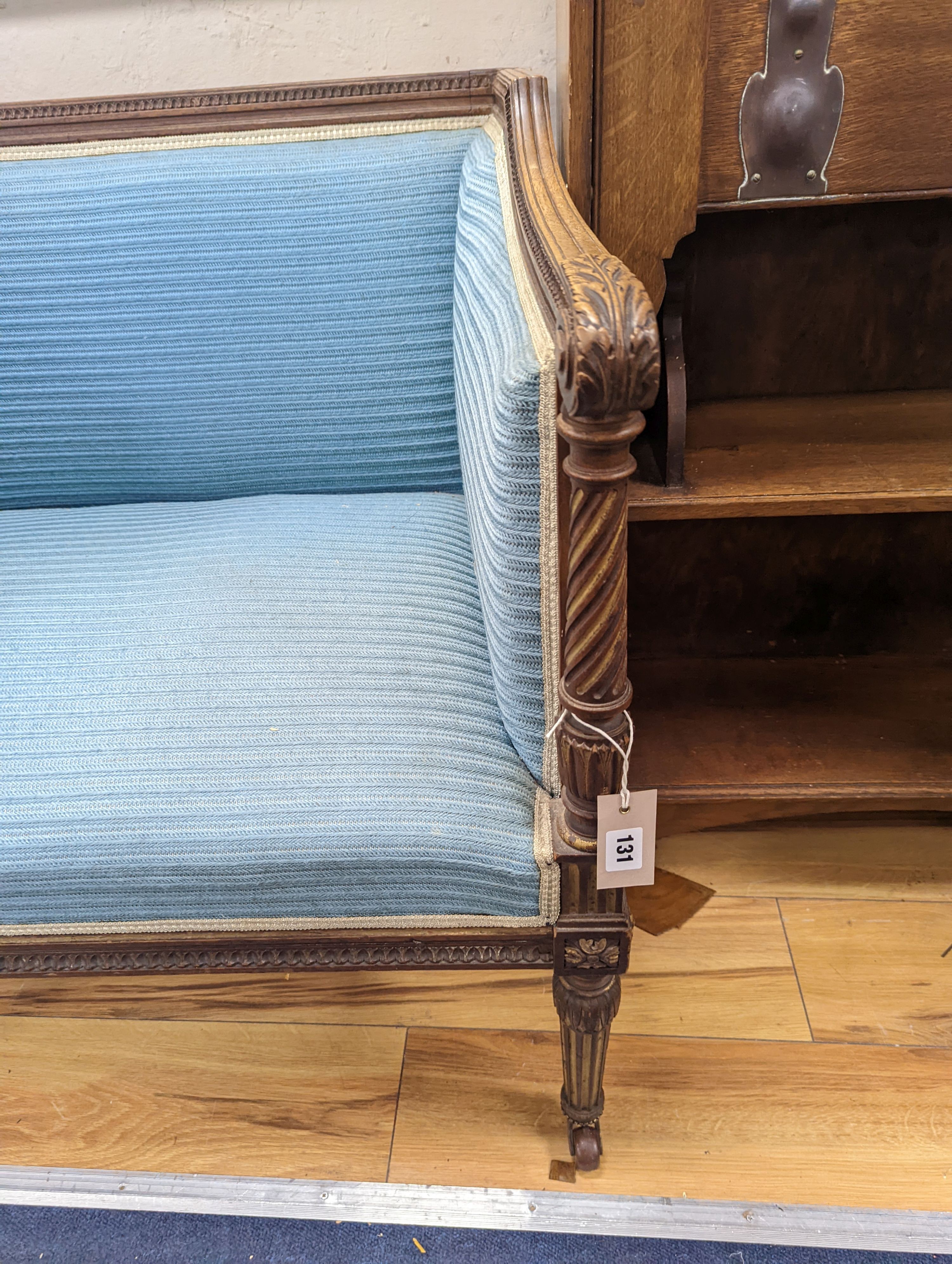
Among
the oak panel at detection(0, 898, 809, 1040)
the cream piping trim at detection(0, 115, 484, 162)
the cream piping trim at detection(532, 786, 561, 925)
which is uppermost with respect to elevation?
the cream piping trim at detection(0, 115, 484, 162)

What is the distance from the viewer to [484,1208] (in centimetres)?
81

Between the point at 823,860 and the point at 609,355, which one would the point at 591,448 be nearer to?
the point at 609,355

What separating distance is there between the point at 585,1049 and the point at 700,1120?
7.9 inches

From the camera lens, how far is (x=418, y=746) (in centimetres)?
68

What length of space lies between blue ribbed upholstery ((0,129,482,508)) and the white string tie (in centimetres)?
47

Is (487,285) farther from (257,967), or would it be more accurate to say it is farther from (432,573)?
(257,967)

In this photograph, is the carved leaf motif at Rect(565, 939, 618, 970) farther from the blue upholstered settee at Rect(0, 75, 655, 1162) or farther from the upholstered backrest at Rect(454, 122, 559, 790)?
the upholstered backrest at Rect(454, 122, 559, 790)

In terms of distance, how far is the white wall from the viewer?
3.42ft

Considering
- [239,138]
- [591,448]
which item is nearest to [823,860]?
[591,448]

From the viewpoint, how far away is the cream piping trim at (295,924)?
0.69 meters

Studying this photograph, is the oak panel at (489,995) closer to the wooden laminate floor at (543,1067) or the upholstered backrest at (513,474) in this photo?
the wooden laminate floor at (543,1067)

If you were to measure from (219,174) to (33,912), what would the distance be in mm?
716

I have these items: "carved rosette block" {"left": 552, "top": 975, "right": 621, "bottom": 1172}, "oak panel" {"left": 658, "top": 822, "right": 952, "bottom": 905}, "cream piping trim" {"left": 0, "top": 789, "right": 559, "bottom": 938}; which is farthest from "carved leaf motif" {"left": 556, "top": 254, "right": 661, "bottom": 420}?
"oak panel" {"left": 658, "top": 822, "right": 952, "bottom": 905}

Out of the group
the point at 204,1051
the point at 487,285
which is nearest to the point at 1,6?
the point at 487,285
